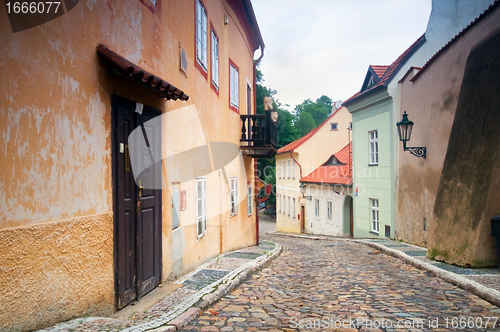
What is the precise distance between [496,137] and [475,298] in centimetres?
292

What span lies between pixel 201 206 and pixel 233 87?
5013 millimetres

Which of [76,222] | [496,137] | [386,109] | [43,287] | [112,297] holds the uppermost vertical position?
[386,109]

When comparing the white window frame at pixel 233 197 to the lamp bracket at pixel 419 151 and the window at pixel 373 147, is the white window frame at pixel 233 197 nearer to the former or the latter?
the lamp bracket at pixel 419 151

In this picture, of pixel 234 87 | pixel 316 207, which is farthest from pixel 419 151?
pixel 316 207

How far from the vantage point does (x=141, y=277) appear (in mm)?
5211

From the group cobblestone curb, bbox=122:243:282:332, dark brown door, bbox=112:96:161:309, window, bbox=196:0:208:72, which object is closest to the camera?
cobblestone curb, bbox=122:243:282:332

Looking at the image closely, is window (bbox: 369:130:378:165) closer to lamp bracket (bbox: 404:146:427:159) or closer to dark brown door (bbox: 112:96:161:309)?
lamp bracket (bbox: 404:146:427:159)

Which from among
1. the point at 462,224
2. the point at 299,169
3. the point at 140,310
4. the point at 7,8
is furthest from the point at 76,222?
the point at 299,169

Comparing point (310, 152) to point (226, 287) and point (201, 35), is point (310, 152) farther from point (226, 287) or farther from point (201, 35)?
point (226, 287)

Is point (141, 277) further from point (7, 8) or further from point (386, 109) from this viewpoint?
point (386, 109)

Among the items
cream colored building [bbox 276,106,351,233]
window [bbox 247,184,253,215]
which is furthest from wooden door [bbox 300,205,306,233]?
window [bbox 247,184,253,215]

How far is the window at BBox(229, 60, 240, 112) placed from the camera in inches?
454

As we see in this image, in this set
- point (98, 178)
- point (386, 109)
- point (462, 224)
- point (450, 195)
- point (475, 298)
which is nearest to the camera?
point (98, 178)

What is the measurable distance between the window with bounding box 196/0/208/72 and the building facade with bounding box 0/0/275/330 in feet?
0.46
